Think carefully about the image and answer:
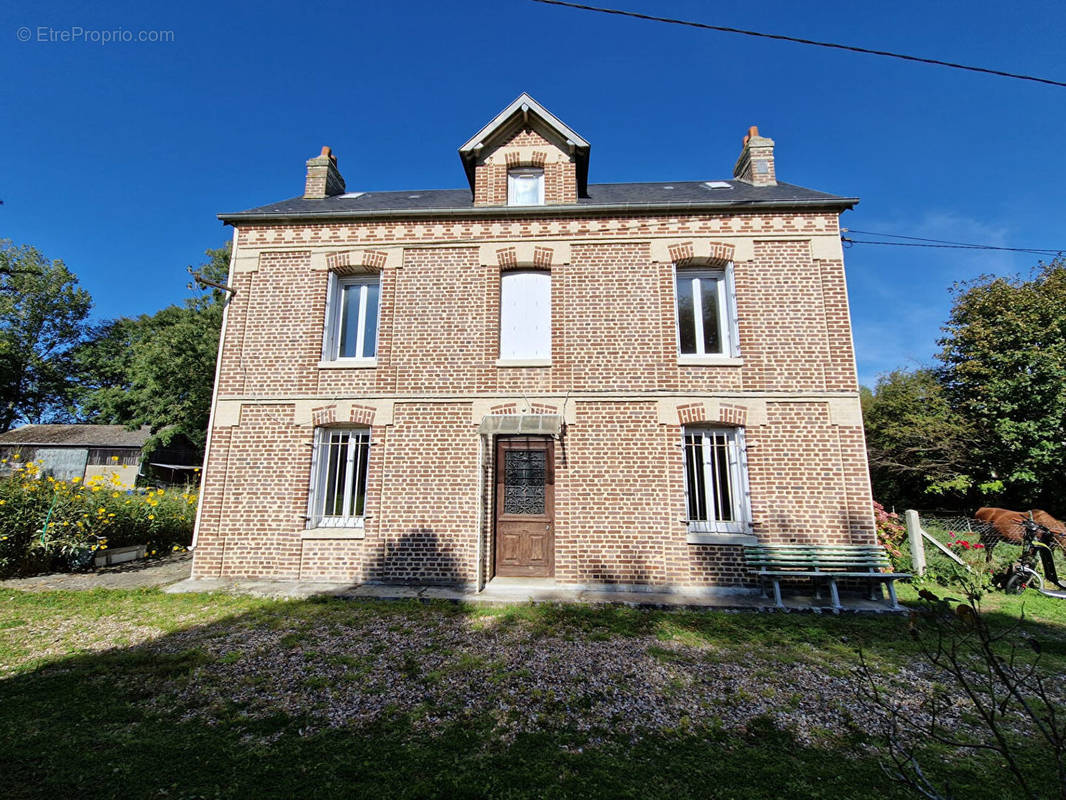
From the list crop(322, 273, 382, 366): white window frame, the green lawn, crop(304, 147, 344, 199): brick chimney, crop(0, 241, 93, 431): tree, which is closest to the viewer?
the green lawn

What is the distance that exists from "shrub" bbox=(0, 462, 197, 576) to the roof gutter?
21.1 ft

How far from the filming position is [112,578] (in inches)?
344

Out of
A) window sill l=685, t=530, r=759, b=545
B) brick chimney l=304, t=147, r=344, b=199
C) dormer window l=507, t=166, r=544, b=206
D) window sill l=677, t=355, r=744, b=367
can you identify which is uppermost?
brick chimney l=304, t=147, r=344, b=199

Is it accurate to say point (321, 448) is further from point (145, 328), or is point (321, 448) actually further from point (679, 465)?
point (145, 328)

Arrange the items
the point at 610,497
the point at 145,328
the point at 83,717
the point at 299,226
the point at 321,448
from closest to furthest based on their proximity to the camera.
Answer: the point at 83,717
the point at 610,497
the point at 321,448
the point at 299,226
the point at 145,328

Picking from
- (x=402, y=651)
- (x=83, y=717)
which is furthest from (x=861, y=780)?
(x=83, y=717)

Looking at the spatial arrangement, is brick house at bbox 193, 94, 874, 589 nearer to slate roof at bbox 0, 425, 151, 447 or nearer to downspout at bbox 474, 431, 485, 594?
downspout at bbox 474, 431, 485, 594

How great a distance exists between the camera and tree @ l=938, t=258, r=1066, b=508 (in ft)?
50.0

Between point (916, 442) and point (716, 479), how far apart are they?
15118 mm

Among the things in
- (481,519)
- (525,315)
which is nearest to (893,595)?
(481,519)

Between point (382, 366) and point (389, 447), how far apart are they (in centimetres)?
159

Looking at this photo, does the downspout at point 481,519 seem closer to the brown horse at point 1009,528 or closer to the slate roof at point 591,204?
the slate roof at point 591,204

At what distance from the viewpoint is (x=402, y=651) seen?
18.1 ft

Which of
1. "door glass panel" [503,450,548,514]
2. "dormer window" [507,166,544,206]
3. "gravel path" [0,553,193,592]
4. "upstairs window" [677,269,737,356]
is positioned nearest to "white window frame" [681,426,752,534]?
"upstairs window" [677,269,737,356]
